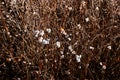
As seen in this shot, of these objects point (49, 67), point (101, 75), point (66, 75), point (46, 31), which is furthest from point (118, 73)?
point (46, 31)

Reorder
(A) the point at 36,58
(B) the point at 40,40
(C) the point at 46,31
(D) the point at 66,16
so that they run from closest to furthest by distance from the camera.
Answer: (B) the point at 40,40, (A) the point at 36,58, (C) the point at 46,31, (D) the point at 66,16

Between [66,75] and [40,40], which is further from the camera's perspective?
[66,75]

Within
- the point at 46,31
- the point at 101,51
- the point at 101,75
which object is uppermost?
the point at 46,31

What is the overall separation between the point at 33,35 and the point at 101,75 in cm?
62

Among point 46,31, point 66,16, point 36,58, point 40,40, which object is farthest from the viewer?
point 66,16

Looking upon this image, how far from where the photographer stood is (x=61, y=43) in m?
2.20

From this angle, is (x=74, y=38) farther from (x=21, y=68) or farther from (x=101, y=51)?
(x=21, y=68)

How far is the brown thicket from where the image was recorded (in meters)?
2.14

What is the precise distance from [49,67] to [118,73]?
1.73 feet

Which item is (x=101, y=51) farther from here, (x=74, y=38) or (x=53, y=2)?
(x=53, y=2)

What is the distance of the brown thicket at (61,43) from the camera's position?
214 centimetres

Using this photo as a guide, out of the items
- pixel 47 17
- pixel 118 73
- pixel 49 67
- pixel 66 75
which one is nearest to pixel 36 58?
pixel 49 67

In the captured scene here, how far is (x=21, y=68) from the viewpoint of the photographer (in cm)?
227

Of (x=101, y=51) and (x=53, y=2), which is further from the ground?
(x=53, y=2)
